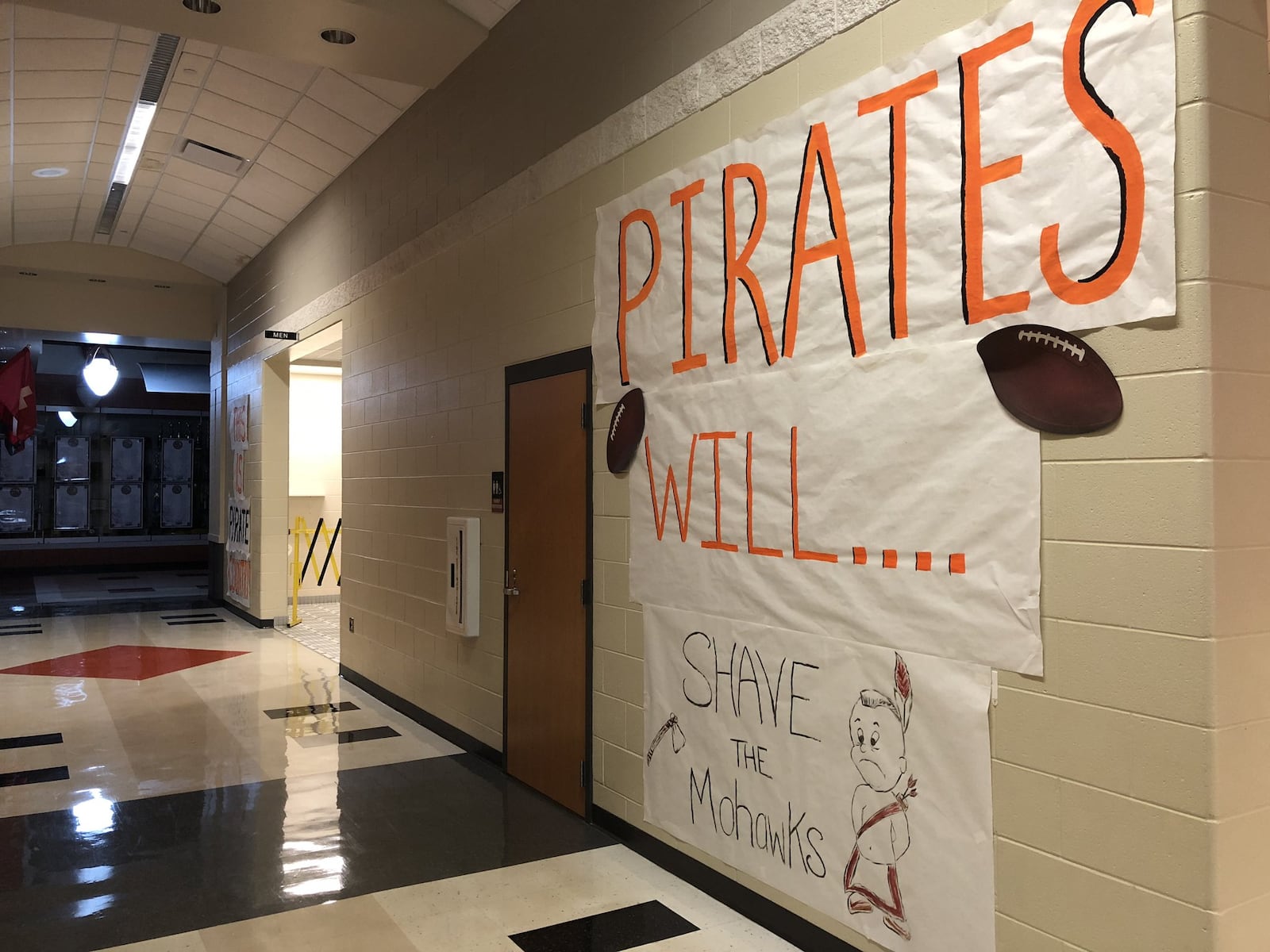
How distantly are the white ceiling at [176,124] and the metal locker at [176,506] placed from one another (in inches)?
380

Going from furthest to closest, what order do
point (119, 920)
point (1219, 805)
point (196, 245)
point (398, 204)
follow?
point (196, 245), point (398, 204), point (119, 920), point (1219, 805)

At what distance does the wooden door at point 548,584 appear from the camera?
4137 millimetres

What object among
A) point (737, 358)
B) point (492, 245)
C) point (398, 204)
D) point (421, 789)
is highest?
point (398, 204)

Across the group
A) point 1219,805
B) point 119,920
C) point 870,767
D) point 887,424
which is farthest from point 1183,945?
point 119,920

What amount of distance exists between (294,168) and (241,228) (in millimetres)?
1979

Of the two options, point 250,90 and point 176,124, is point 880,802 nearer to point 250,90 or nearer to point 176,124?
point 250,90

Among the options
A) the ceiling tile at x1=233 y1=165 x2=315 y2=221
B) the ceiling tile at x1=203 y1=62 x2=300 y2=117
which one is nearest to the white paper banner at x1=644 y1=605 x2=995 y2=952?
the ceiling tile at x1=203 y1=62 x2=300 y2=117

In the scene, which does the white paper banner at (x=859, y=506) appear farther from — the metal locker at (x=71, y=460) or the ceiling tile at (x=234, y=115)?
the metal locker at (x=71, y=460)

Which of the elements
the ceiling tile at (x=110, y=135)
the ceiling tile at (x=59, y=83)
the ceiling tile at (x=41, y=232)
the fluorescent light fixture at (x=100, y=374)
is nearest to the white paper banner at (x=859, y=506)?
the ceiling tile at (x=59, y=83)

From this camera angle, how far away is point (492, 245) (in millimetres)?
4938

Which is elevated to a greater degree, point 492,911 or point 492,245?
point 492,245

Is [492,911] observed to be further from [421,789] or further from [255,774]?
[255,774]

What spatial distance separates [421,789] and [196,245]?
24.4 ft

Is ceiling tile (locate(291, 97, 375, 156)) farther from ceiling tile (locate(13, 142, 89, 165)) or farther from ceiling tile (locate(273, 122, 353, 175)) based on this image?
ceiling tile (locate(13, 142, 89, 165))
